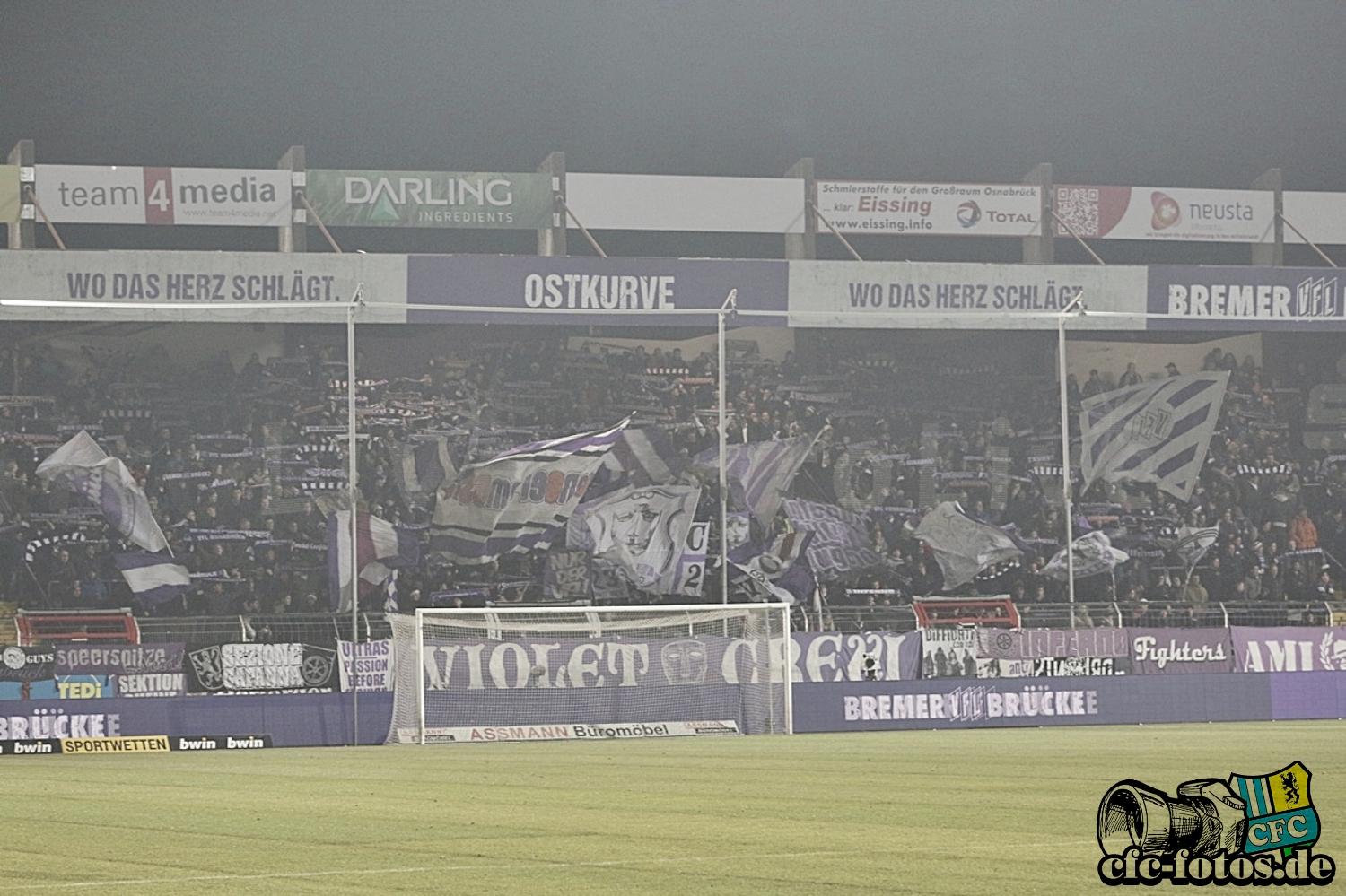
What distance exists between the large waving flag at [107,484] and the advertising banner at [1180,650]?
16.1 m

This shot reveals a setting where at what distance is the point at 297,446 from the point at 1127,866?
1096 inches

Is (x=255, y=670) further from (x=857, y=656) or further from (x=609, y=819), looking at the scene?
(x=609, y=819)

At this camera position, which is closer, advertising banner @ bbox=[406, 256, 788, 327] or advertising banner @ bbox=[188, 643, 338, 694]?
advertising banner @ bbox=[188, 643, 338, 694]

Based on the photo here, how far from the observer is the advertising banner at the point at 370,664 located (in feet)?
76.9

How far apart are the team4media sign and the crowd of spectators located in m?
21.3

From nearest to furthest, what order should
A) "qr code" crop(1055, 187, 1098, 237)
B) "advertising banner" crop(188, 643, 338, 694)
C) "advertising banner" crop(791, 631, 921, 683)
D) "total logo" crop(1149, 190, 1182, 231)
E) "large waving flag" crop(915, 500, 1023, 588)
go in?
"advertising banner" crop(188, 643, 338, 694)
"advertising banner" crop(791, 631, 921, 683)
"large waving flag" crop(915, 500, 1023, 588)
"qr code" crop(1055, 187, 1098, 237)
"total logo" crop(1149, 190, 1182, 231)

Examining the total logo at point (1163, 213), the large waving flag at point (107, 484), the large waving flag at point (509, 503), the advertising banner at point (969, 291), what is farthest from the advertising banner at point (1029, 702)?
the total logo at point (1163, 213)

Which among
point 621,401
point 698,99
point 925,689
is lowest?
point 925,689

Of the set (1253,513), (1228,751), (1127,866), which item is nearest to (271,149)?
(1253,513)

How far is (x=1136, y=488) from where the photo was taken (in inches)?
1399

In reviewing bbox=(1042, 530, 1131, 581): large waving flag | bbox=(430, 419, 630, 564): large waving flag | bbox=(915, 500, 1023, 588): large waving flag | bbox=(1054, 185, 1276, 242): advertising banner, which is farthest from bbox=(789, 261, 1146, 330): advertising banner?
bbox=(430, 419, 630, 564): large waving flag

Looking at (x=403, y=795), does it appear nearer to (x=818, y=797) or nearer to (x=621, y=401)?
(x=818, y=797)

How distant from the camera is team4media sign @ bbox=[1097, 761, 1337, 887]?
6.54 metres

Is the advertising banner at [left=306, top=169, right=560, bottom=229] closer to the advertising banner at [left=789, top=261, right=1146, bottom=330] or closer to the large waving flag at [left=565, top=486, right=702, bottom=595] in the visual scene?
the advertising banner at [left=789, top=261, right=1146, bottom=330]
